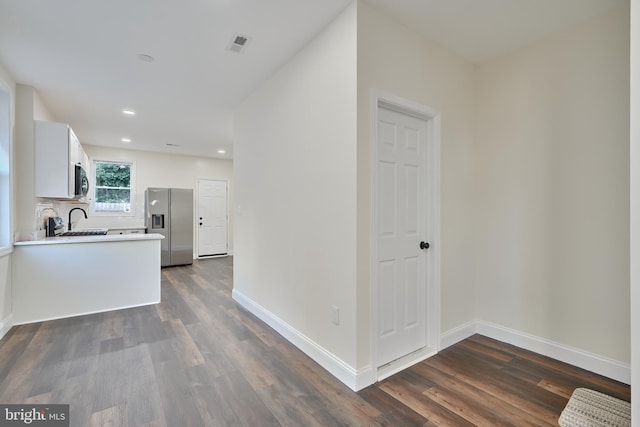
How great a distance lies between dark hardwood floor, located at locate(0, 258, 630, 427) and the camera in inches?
72.4

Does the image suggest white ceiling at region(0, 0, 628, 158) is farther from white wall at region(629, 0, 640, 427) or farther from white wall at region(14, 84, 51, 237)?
white wall at region(629, 0, 640, 427)

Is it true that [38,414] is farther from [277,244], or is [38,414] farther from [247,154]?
[247,154]

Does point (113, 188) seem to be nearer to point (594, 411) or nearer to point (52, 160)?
point (52, 160)

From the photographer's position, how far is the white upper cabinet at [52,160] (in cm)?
355

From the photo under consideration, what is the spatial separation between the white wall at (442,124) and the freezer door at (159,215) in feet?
19.2

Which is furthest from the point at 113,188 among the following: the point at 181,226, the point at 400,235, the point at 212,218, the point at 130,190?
the point at 400,235

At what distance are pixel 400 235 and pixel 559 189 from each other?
4.60 feet

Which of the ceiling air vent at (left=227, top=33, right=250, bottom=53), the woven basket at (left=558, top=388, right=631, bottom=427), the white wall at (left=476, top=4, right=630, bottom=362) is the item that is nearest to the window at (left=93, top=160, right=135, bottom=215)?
the ceiling air vent at (left=227, top=33, right=250, bottom=53)

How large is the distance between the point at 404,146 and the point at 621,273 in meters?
1.84

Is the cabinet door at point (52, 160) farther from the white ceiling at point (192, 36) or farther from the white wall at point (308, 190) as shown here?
the white wall at point (308, 190)

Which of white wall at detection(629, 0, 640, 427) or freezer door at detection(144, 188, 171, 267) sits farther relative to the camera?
freezer door at detection(144, 188, 171, 267)

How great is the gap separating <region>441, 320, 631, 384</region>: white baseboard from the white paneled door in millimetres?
485

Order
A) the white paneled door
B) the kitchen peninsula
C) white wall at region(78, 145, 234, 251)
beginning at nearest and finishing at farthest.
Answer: the white paneled door → the kitchen peninsula → white wall at region(78, 145, 234, 251)

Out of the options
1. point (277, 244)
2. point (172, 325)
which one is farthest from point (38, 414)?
point (277, 244)
